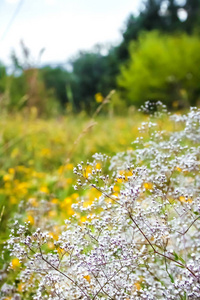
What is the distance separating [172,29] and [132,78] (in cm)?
913

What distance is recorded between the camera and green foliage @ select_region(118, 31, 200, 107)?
2070 cm

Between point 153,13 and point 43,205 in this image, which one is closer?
point 43,205

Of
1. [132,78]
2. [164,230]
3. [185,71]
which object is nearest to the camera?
[164,230]

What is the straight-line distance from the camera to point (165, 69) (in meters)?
20.9

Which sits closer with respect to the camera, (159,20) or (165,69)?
(165,69)

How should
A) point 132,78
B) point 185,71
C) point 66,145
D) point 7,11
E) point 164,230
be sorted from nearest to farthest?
1. point 164,230
2. point 7,11
3. point 66,145
4. point 185,71
5. point 132,78

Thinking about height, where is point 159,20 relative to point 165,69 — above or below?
above

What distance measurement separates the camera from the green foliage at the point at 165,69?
20.7 metres

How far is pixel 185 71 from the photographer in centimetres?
2078

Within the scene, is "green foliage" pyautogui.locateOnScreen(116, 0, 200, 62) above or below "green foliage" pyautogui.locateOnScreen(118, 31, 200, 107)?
above

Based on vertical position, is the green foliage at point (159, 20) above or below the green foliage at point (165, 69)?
above

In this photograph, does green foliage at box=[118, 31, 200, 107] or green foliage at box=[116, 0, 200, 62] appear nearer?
green foliage at box=[118, 31, 200, 107]

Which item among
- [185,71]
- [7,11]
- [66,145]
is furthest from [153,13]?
[7,11]

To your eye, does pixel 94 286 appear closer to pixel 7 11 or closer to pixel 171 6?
pixel 7 11
